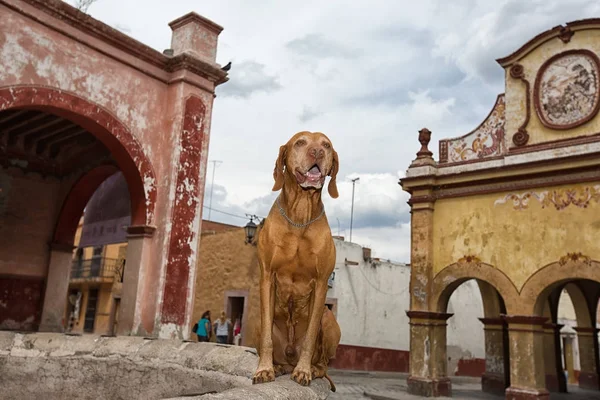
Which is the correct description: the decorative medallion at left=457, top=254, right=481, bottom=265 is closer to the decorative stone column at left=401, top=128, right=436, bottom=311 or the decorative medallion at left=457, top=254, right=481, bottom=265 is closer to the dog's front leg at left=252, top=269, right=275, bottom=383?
the decorative stone column at left=401, top=128, right=436, bottom=311

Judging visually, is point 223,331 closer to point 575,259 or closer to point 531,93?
point 575,259

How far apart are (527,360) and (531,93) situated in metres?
5.39

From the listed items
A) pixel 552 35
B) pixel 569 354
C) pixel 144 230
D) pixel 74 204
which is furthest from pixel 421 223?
pixel 569 354

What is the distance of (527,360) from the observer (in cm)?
1014

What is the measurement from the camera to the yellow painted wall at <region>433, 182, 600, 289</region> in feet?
32.8

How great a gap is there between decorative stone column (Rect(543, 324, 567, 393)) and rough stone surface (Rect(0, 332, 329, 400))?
12.5 metres

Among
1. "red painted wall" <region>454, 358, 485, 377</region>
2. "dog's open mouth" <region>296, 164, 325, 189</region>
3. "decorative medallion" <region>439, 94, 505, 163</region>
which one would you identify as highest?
"decorative medallion" <region>439, 94, 505, 163</region>

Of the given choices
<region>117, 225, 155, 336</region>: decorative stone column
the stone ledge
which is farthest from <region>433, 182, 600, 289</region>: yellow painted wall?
the stone ledge

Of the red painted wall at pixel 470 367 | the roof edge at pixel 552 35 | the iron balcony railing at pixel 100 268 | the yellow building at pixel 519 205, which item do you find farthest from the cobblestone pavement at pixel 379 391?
the iron balcony railing at pixel 100 268

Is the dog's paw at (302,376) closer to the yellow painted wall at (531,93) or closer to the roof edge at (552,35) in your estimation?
the yellow painted wall at (531,93)

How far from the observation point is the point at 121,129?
7.97 meters

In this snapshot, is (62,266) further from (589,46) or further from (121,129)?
(589,46)

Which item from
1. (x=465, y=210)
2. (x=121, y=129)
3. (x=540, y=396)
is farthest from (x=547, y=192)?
(x=121, y=129)

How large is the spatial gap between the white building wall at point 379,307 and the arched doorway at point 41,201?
348 inches
